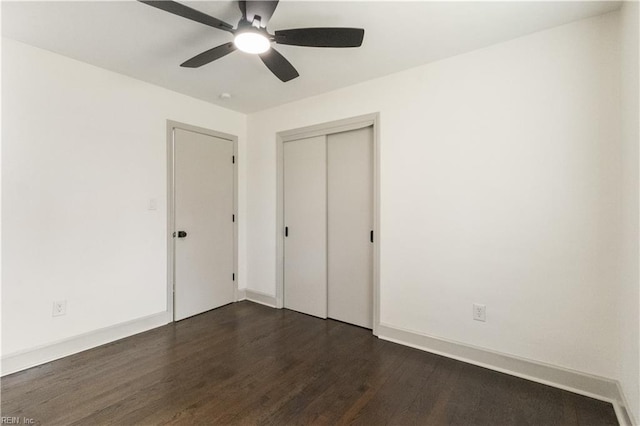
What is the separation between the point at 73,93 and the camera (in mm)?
2496

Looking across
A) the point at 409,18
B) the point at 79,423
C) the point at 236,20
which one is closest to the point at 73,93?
the point at 236,20

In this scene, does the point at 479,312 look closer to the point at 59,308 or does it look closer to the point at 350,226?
the point at 350,226

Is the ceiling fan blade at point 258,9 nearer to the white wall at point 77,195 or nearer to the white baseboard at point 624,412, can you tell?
the white wall at point 77,195

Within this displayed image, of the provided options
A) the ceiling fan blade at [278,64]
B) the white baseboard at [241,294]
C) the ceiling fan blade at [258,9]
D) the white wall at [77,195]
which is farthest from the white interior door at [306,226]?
the ceiling fan blade at [258,9]

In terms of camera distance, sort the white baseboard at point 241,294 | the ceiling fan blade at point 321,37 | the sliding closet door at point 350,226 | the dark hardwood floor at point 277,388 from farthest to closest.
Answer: the white baseboard at point 241,294, the sliding closet door at point 350,226, the dark hardwood floor at point 277,388, the ceiling fan blade at point 321,37

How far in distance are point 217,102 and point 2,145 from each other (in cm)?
195

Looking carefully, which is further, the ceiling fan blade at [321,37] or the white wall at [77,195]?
the white wall at [77,195]

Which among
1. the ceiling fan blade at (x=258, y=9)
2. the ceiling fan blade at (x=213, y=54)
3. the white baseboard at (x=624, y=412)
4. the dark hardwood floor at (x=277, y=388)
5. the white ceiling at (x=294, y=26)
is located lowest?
the dark hardwood floor at (x=277, y=388)

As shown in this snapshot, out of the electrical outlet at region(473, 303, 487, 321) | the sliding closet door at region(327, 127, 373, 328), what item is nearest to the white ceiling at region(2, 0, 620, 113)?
the sliding closet door at region(327, 127, 373, 328)

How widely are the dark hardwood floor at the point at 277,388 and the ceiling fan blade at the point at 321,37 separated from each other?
2.22 metres

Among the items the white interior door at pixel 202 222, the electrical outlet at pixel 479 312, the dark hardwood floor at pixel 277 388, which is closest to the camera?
the dark hardwood floor at pixel 277 388

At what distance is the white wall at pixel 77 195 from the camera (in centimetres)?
221

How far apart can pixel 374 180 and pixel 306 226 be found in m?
1.03

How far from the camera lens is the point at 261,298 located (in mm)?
3799
